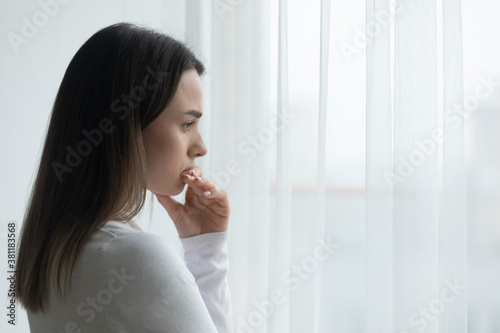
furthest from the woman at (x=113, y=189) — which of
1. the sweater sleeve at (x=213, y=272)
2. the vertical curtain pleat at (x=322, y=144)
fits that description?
the vertical curtain pleat at (x=322, y=144)

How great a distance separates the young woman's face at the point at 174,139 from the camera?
803mm

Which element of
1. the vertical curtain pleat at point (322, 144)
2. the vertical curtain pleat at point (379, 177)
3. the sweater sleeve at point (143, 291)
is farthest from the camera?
the vertical curtain pleat at point (322, 144)

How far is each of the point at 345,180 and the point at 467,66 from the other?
13.2 inches

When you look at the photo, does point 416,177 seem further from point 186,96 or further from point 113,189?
point 113,189

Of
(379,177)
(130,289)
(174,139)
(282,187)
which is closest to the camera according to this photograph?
(130,289)

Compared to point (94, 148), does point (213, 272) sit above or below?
below

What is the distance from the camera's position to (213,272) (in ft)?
3.42

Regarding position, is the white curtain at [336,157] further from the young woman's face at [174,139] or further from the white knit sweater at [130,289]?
the white knit sweater at [130,289]

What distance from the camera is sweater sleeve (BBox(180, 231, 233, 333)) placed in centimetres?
101

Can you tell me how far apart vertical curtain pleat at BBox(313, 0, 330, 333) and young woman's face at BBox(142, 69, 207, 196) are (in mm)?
439

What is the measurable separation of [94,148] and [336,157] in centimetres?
63

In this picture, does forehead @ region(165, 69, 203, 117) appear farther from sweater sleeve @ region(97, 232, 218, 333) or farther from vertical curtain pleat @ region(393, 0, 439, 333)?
vertical curtain pleat @ region(393, 0, 439, 333)

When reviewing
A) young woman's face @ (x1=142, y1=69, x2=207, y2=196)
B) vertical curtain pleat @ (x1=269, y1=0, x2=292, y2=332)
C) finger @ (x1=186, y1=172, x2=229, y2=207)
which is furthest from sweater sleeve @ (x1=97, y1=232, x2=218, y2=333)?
vertical curtain pleat @ (x1=269, y1=0, x2=292, y2=332)

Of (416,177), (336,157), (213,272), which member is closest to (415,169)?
(416,177)
